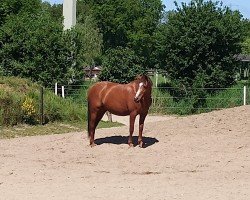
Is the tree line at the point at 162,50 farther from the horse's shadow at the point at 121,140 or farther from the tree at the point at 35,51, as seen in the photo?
the horse's shadow at the point at 121,140

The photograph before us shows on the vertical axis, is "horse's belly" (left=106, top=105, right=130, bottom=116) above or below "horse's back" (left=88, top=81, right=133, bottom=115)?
below

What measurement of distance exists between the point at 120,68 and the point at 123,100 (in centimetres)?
1713

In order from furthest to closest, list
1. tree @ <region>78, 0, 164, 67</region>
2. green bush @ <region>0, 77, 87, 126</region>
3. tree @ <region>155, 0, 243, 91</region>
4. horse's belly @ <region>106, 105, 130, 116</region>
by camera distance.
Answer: tree @ <region>78, 0, 164, 67</region> < tree @ <region>155, 0, 243, 91</region> < green bush @ <region>0, 77, 87, 126</region> < horse's belly @ <region>106, 105, 130, 116</region>

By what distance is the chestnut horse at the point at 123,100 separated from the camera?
13.0 metres

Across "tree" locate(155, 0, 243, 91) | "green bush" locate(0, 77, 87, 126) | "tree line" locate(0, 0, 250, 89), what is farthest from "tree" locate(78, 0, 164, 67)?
"green bush" locate(0, 77, 87, 126)

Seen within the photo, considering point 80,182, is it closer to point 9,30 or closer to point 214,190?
point 214,190

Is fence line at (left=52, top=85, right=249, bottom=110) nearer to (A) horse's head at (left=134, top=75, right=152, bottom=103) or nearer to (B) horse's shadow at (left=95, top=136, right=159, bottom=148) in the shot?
(B) horse's shadow at (left=95, top=136, right=159, bottom=148)

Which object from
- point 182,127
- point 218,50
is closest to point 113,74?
point 218,50

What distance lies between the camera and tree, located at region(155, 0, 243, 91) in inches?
1123

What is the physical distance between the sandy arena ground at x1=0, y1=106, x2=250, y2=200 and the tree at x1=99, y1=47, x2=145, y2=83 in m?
14.3

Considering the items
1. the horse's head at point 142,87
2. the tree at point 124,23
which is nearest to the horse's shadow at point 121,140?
the horse's head at point 142,87

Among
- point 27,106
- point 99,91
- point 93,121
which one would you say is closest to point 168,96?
point 27,106

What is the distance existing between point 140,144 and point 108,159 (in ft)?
4.26

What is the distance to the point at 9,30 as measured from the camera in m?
30.9
